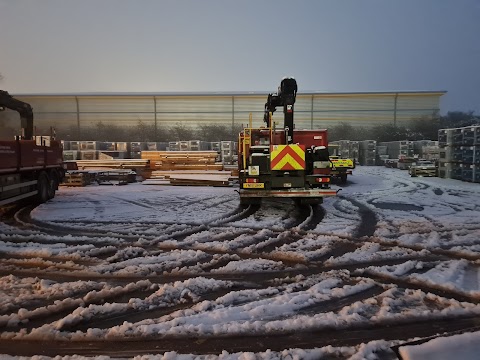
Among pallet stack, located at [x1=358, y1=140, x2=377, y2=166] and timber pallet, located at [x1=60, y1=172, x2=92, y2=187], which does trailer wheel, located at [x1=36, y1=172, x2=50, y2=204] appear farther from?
pallet stack, located at [x1=358, y1=140, x2=377, y2=166]

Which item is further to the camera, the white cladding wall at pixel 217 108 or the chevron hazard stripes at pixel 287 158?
the white cladding wall at pixel 217 108

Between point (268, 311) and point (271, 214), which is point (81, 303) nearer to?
point (268, 311)

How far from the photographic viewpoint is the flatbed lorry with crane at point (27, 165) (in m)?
9.01

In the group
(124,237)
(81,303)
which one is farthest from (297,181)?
(81,303)

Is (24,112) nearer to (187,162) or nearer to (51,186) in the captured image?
(51,186)

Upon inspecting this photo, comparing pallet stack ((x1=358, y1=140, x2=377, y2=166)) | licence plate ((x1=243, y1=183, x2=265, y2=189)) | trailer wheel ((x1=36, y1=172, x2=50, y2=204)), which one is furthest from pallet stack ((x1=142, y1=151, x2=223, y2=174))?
pallet stack ((x1=358, y1=140, x2=377, y2=166))

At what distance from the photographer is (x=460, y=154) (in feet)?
61.9

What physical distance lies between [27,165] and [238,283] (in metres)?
8.71

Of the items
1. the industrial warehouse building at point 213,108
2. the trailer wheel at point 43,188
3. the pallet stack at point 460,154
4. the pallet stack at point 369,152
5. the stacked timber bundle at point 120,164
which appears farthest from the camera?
the industrial warehouse building at point 213,108

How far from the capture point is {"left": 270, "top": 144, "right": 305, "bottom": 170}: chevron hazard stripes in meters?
9.38

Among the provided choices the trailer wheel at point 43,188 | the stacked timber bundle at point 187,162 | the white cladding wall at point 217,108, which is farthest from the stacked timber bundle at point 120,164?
the white cladding wall at point 217,108

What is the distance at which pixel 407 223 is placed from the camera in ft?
26.2

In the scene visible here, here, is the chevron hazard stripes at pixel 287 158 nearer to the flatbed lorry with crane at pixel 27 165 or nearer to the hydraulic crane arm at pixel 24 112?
the flatbed lorry with crane at pixel 27 165

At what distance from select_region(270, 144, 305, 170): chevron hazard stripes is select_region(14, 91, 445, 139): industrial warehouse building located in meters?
29.7
